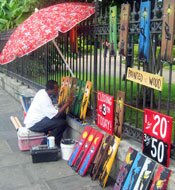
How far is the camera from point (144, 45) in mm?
4262

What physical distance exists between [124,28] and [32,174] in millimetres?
2430

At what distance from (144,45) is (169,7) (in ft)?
2.10

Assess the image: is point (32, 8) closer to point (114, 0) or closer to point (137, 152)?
point (114, 0)

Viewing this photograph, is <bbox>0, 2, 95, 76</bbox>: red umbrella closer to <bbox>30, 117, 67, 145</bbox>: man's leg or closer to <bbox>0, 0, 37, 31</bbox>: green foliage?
<bbox>30, 117, 67, 145</bbox>: man's leg


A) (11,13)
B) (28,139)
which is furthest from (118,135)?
(11,13)

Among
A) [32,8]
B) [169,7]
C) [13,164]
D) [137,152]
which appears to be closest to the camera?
[169,7]

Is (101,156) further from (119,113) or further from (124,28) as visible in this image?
(124,28)

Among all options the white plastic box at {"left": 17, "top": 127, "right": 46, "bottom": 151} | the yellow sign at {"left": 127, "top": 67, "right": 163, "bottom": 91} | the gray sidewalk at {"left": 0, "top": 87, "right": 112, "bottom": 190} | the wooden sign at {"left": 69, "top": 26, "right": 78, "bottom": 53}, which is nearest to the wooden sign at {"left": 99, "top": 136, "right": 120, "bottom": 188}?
the gray sidewalk at {"left": 0, "top": 87, "right": 112, "bottom": 190}

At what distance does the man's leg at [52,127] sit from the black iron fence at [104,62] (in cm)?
75

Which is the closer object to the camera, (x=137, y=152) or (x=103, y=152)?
(x=137, y=152)

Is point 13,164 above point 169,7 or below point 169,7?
below

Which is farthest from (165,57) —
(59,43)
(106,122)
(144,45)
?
(59,43)

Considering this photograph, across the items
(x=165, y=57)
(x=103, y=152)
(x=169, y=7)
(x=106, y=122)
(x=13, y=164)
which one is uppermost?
(x=169, y=7)

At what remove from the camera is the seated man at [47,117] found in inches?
241
